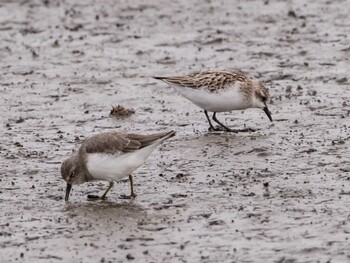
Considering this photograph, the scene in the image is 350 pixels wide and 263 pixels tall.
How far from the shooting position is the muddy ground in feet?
34.4

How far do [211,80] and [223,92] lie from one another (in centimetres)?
25

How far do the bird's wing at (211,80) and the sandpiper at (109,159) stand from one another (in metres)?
2.93

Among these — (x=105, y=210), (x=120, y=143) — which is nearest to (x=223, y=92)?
(x=120, y=143)

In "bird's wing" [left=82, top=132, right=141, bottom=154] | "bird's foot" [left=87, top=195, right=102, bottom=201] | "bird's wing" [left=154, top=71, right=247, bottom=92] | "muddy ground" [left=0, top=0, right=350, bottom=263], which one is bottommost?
"bird's foot" [left=87, top=195, right=102, bottom=201]

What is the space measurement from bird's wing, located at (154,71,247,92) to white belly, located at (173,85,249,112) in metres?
0.08

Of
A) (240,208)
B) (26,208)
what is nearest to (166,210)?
(240,208)

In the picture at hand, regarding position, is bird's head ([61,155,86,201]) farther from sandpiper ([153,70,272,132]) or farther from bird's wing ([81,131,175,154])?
sandpiper ([153,70,272,132])

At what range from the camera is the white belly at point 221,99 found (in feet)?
47.7

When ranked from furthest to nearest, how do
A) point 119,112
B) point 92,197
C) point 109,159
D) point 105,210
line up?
1. point 119,112
2. point 92,197
3. point 109,159
4. point 105,210

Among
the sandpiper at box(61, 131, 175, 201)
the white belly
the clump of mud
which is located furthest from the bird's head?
the clump of mud

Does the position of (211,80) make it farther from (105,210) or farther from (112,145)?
(105,210)

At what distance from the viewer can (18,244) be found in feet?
34.5

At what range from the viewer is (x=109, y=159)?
463 inches

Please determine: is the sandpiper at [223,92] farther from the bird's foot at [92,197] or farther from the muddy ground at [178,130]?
the bird's foot at [92,197]
